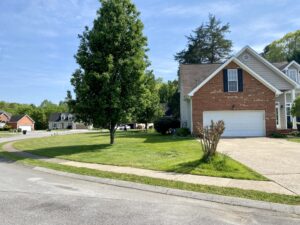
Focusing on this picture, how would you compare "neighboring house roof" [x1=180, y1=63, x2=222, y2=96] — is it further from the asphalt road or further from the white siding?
the asphalt road

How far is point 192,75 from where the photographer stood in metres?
29.7

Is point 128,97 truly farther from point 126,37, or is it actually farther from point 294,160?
point 294,160

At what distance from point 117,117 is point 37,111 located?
291 feet

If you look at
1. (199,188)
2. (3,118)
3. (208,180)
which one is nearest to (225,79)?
(208,180)

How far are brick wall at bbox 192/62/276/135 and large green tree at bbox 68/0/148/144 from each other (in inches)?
310

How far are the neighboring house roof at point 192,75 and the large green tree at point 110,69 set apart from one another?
9944 mm

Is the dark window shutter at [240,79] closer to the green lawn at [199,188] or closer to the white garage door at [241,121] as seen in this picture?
the white garage door at [241,121]

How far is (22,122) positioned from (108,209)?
9086 centimetres

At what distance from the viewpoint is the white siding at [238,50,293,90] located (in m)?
28.0

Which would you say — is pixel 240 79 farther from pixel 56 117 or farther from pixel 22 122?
pixel 56 117

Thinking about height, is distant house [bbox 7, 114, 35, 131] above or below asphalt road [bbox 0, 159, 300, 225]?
above

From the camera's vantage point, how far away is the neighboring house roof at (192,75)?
1107 inches

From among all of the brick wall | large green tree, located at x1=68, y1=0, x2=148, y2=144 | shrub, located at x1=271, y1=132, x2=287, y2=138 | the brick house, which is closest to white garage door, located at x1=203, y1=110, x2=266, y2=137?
the brick house

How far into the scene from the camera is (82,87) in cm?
1728
